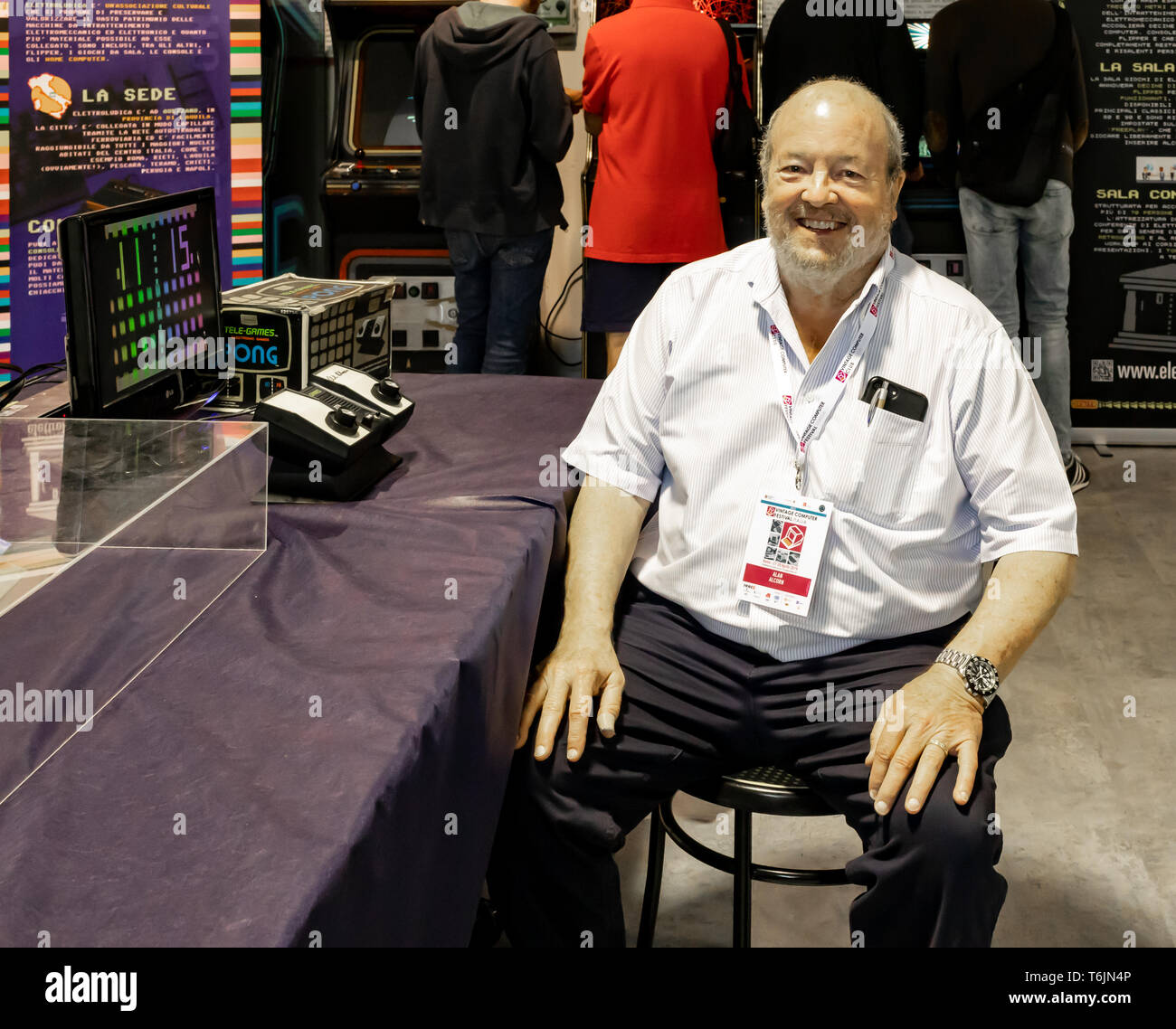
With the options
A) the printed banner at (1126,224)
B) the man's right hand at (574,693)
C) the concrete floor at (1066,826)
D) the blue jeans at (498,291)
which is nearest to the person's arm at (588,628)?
the man's right hand at (574,693)

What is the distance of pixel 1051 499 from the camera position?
5.41ft

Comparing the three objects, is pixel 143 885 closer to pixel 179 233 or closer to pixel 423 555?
pixel 423 555

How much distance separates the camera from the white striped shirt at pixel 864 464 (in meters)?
1.65

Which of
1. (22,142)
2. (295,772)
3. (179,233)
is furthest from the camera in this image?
(22,142)

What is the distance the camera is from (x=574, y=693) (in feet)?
5.20

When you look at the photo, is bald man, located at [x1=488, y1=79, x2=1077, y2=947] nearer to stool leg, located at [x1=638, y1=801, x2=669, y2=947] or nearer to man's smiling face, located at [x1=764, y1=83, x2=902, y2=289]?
man's smiling face, located at [x1=764, y1=83, x2=902, y2=289]

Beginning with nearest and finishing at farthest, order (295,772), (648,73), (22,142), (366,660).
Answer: (295,772), (366,660), (22,142), (648,73)

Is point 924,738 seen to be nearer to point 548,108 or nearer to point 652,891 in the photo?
point 652,891

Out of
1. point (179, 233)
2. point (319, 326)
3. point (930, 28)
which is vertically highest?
point (930, 28)

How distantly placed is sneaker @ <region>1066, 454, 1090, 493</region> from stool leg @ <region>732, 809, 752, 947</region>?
114 inches

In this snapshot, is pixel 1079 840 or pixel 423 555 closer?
pixel 423 555

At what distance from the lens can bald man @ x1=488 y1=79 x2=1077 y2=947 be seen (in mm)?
1534

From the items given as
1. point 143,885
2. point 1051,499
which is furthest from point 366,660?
point 1051,499

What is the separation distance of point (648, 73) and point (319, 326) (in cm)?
210
